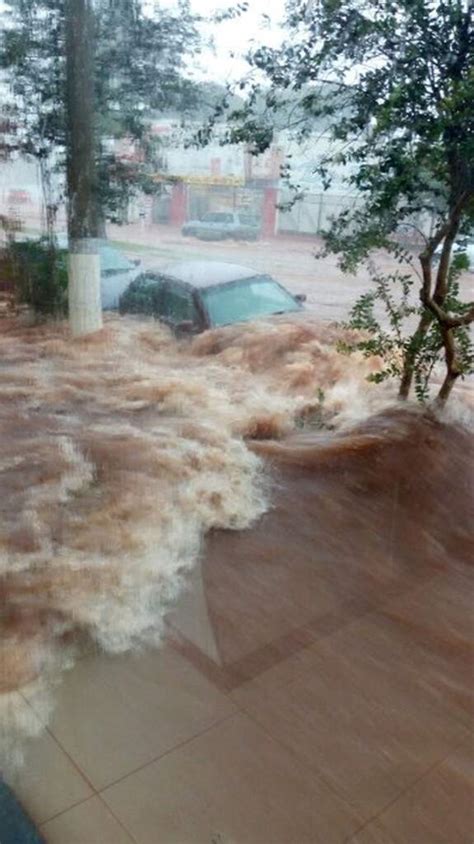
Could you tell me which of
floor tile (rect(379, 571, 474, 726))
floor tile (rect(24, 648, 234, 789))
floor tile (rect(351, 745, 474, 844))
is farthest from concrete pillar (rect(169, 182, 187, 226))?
floor tile (rect(351, 745, 474, 844))

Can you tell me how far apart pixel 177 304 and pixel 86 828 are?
2817 millimetres

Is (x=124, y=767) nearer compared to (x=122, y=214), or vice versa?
(x=124, y=767)

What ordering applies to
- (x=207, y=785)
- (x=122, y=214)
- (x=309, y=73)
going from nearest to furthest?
(x=207, y=785)
(x=309, y=73)
(x=122, y=214)

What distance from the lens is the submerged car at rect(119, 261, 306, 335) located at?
3.80 meters

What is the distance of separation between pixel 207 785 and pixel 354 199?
236 cm

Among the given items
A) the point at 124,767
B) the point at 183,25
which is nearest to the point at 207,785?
the point at 124,767

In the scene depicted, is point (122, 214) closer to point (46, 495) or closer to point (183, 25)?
point (183, 25)

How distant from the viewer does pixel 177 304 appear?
384 cm

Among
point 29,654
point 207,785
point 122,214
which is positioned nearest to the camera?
point 207,785

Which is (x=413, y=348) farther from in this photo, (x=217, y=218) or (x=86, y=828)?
→ (x=86, y=828)

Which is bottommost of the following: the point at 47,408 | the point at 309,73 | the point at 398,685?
the point at 398,685

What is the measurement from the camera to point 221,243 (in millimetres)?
3609

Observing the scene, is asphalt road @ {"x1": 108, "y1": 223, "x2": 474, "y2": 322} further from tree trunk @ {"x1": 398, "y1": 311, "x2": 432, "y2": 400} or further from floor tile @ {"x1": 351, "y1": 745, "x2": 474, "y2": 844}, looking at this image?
floor tile @ {"x1": 351, "y1": 745, "x2": 474, "y2": 844}

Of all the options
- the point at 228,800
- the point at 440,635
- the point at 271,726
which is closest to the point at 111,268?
the point at 440,635
